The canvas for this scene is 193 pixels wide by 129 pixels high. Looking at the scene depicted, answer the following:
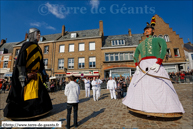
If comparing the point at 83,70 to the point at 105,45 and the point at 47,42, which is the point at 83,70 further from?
the point at 47,42

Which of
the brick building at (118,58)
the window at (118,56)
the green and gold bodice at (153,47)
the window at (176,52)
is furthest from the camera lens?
the window at (118,56)

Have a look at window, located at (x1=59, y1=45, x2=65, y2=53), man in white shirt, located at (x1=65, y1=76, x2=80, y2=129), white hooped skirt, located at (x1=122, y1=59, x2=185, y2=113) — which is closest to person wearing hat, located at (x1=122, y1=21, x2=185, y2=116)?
white hooped skirt, located at (x1=122, y1=59, x2=185, y2=113)

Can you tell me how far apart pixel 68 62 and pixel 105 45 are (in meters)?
8.93

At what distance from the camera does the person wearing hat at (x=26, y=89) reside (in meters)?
2.61

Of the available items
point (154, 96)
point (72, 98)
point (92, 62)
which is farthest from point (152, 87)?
point (92, 62)

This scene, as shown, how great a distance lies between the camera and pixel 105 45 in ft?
71.6

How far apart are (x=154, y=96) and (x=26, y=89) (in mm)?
3483

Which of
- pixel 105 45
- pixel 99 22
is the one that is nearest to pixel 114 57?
pixel 105 45

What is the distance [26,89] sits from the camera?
2717mm

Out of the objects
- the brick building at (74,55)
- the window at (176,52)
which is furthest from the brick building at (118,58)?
the window at (176,52)

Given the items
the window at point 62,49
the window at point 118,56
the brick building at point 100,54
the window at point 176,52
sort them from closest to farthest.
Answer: the window at point 176,52 → the brick building at point 100,54 → the window at point 118,56 → the window at point 62,49

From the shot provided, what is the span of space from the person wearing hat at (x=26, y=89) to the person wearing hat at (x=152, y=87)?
2733mm

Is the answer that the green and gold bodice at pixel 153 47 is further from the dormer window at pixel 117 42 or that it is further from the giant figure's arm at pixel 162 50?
the dormer window at pixel 117 42

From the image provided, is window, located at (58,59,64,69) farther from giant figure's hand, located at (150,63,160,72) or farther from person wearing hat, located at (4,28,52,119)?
giant figure's hand, located at (150,63,160,72)
